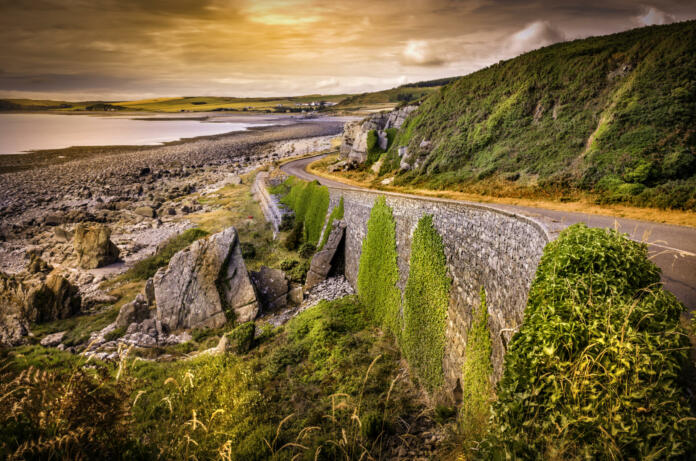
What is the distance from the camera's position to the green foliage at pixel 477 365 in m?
7.12

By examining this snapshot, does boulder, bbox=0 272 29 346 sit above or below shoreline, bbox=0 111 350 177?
below

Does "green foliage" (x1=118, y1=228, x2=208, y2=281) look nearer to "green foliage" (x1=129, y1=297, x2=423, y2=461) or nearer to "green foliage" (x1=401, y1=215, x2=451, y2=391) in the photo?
"green foliage" (x1=129, y1=297, x2=423, y2=461)

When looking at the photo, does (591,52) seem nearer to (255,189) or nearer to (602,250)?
(602,250)

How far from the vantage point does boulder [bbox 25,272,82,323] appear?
729 inches

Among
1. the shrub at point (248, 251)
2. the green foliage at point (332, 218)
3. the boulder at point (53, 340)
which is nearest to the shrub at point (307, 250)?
the green foliage at point (332, 218)

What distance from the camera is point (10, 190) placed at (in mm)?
45000

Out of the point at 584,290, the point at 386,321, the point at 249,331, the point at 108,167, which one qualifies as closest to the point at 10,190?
the point at 108,167

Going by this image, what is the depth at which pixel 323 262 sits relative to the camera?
20562 mm

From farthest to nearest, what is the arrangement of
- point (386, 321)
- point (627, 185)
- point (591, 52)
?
point (591, 52) → point (627, 185) → point (386, 321)

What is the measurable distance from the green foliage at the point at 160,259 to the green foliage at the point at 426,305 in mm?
20536

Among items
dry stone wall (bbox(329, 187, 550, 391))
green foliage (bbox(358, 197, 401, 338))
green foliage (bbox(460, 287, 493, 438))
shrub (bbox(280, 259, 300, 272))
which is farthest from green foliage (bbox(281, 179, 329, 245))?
green foliage (bbox(460, 287, 493, 438))

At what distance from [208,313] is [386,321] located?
31.8 ft

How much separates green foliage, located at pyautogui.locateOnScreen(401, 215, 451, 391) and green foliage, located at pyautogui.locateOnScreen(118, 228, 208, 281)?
20.5m

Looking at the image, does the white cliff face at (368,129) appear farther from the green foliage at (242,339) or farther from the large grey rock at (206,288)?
the green foliage at (242,339)
